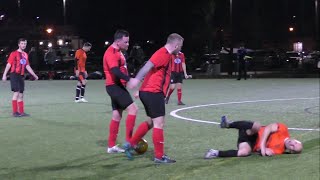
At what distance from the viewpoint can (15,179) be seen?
6.91m

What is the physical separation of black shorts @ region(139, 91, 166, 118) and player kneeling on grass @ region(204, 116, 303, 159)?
107 centimetres

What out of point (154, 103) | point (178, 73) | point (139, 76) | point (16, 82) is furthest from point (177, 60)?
point (139, 76)

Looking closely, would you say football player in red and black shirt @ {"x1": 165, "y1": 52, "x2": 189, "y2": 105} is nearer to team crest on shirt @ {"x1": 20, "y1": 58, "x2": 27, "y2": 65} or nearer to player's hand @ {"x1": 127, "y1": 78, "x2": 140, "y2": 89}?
team crest on shirt @ {"x1": 20, "y1": 58, "x2": 27, "y2": 65}

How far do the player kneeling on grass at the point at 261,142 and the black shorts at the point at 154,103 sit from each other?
1074 mm

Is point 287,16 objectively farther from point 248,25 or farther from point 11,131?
point 11,131

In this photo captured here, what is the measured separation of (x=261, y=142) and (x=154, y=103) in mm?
1821

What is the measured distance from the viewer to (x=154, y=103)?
25.6 feet

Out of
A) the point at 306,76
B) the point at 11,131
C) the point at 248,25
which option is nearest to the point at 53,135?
the point at 11,131

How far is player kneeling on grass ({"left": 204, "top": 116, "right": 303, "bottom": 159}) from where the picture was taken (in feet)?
26.6

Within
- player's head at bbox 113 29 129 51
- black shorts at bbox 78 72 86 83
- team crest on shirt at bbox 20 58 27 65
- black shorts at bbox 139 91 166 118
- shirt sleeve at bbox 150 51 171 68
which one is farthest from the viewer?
black shorts at bbox 78 72 86 83

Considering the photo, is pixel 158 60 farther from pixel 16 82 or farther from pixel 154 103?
pixel 16 82

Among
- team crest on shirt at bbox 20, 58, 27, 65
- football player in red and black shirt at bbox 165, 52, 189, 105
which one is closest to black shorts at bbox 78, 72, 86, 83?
football player in red and black shirt at bbox 165, 52, 189, 105

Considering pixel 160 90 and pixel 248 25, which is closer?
pixel 160 90

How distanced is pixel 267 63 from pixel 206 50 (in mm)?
9792
